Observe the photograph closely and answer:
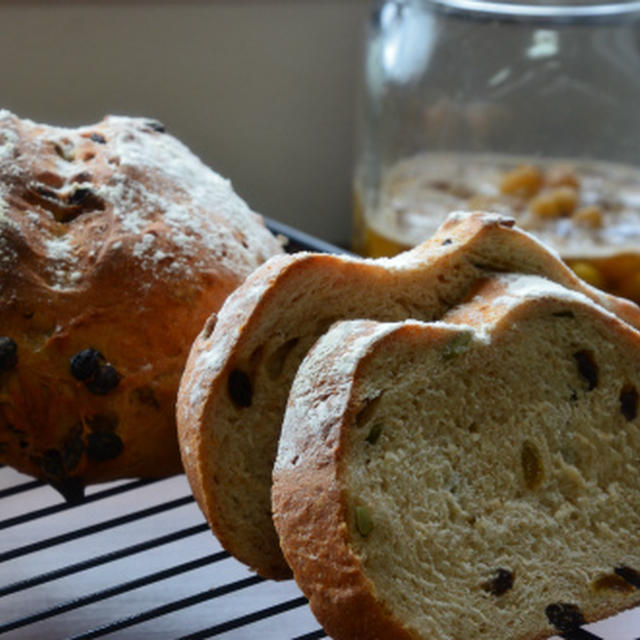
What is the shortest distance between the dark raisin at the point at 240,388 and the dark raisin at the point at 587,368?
38 centimetres

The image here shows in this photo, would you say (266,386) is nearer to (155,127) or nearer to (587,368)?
(587,368)

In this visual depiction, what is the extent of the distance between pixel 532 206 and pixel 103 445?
1.22 metres

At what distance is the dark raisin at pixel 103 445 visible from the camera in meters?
1.47

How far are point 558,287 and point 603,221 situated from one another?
1.04m

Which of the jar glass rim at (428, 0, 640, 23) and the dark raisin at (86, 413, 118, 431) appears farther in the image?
the jar glass rim at (428, 0, 640, 23)

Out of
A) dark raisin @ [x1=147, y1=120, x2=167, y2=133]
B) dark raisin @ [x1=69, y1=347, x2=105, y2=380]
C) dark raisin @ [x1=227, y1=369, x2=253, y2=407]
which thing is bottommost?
dark raisin @ [x1=69, y1=347, x2=105, y2=380]

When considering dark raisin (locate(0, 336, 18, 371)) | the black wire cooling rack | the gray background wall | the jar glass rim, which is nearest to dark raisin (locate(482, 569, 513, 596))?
the black wire cooling rack

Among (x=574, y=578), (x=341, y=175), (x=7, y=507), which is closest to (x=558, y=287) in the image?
(x=574, y=578)

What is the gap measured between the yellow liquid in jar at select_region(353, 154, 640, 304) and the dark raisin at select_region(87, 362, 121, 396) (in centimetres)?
109

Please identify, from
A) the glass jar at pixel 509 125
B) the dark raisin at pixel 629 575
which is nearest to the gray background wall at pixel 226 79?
the glass jar at pixel 509 125

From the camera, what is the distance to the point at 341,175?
10.1 feet

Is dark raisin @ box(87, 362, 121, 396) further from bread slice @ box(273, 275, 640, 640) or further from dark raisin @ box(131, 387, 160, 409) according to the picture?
bread slice @ box(273, 275, 640, 640)

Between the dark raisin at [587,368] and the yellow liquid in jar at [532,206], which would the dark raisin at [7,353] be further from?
the yellow liquid in jar at [532,206]

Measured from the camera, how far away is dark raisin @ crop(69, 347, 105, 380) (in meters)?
1.42
